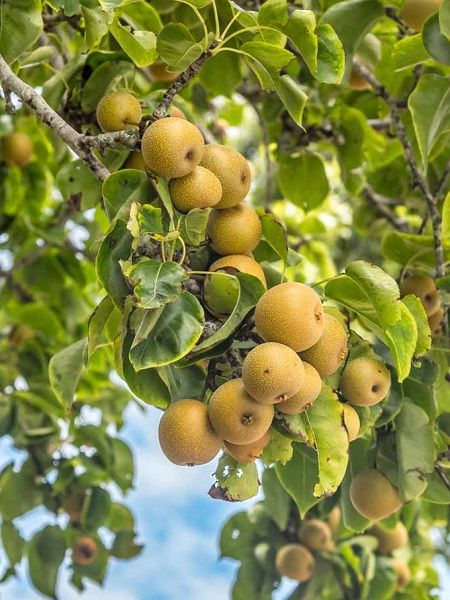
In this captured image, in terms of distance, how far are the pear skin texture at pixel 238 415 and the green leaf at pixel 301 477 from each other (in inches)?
10.7

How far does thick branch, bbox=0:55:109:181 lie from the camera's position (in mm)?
1042

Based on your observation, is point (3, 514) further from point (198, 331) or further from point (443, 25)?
point (443, 25)

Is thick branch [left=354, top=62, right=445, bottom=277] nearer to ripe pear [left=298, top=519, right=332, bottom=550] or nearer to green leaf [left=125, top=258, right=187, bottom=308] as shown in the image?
green leaf [left=125, top=258, right=187, bottom=308]

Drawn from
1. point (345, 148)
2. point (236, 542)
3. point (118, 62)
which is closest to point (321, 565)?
point (236, 542)

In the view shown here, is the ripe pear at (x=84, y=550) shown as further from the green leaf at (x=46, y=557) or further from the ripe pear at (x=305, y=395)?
the ripe pear at (x=305, y=395)

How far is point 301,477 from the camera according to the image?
4.00ft

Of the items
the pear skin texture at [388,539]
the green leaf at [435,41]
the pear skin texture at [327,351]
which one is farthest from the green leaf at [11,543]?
the green leaf at [435,41]

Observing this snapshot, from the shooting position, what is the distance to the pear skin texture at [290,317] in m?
0.92

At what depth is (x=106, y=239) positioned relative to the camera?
3.25 ft

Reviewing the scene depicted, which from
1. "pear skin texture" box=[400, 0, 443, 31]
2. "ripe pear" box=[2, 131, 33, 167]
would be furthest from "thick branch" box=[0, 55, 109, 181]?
"ripe pear" box=[2, 131, 33, 167]

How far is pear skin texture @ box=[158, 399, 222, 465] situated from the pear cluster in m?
0.48

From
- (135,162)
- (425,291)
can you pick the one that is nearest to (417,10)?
(425,291)

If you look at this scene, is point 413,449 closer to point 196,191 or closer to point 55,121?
point 196,191

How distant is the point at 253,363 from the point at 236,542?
1173 mm
